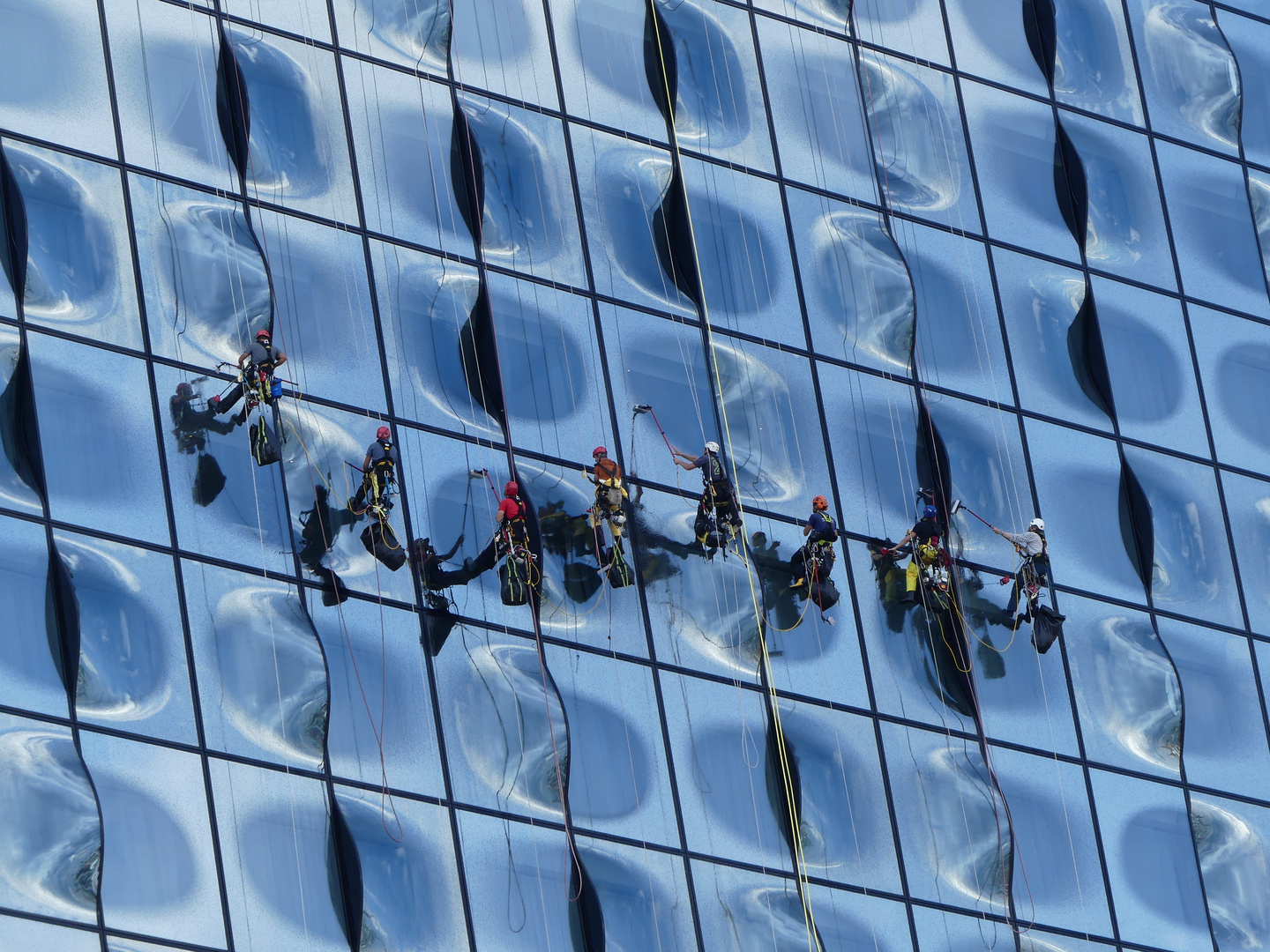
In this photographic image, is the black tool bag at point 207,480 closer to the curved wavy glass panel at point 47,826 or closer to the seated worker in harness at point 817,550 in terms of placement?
the curved wavy glass panel at point 47,826

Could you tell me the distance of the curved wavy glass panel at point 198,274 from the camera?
37.7 meters

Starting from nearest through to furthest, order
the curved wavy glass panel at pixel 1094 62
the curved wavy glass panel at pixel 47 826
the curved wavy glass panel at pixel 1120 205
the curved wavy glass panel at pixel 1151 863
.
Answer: the curved wavy glass panel at pixel 47 826
the curved wavy glass panel at pixel 1151 863
the curved wavy glass panel at pixel 1120 205
the curved wavy glass panel at pixel 1094 62

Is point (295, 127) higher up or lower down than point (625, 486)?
higher up

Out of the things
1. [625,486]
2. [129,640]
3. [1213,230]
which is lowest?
[129,640]

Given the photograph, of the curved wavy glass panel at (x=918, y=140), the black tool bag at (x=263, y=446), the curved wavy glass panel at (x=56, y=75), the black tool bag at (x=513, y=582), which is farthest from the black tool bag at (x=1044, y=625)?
the curved wavy glass panel at (x=56, y=75)

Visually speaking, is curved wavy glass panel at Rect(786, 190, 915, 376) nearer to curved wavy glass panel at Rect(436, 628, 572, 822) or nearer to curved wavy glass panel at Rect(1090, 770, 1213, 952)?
curved wavy glass panel at Rect(1090, 770, 1213, 952)

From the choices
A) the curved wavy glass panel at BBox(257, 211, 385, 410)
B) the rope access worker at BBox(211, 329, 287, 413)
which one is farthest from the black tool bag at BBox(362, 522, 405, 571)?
the rope access worker at BBox(211, 329, 287, 413)

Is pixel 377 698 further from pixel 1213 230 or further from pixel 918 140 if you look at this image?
pixel 1213 230

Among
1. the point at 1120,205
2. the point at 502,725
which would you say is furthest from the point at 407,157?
the point at 1120,205

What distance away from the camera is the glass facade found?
35.9 m

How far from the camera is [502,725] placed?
37031mm

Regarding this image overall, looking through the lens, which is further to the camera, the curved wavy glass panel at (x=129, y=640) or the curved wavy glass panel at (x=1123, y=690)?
the curved wavy glass panel at (x=1123, y=690)

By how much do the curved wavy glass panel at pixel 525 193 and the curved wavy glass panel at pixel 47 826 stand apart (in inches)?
366

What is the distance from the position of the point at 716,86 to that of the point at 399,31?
4.64m
